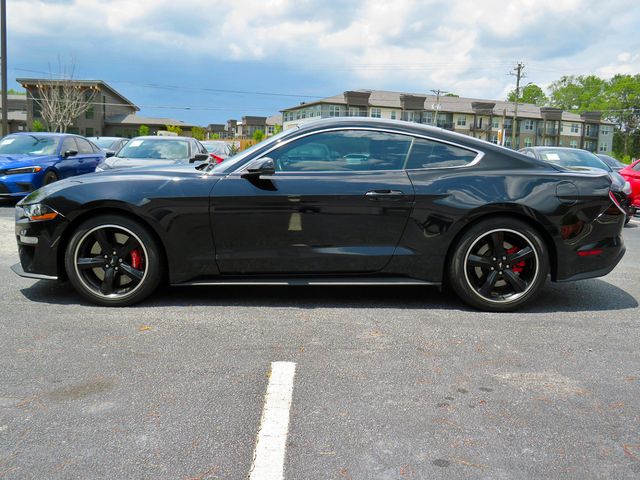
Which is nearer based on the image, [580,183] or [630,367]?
[630,367]

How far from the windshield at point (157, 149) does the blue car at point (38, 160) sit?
1.17 meters

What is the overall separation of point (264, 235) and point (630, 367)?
2548 millimetres

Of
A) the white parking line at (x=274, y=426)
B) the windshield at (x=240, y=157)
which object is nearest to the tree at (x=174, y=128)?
the windshield at (x=240, y=157)

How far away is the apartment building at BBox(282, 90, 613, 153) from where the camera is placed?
91688 millimetres

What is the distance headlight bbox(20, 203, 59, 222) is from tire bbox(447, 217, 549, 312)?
3046 mm

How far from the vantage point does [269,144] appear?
14.6 feet

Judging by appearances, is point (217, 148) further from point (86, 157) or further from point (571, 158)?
point (571, 158)

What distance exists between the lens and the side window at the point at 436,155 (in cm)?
447

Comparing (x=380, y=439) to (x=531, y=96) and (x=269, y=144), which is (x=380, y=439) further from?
(x=531, y=96)

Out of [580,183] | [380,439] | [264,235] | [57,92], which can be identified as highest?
[57,92]

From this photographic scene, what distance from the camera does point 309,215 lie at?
4.30 meters

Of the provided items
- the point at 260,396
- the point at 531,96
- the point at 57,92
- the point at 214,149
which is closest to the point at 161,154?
the point at 214,149

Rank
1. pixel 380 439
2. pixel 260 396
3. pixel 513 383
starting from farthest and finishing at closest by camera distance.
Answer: pixel 513 383 < pixel 260 396 < pixel 380 439

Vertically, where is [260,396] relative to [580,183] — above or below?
below
